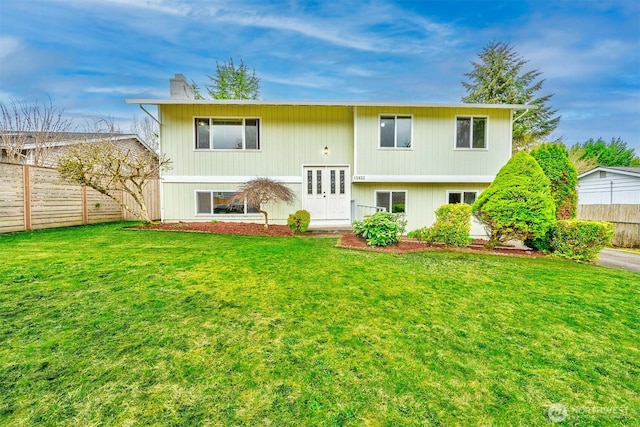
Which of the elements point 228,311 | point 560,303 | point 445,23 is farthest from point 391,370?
point 445,23

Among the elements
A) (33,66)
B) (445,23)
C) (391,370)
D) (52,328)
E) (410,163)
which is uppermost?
(445,23)

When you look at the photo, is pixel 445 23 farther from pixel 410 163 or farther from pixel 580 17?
pixel 410 163

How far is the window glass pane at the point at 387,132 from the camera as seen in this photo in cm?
1062

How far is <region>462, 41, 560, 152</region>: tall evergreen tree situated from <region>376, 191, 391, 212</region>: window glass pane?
58.8 feet

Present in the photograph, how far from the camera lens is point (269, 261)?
17.9 feet

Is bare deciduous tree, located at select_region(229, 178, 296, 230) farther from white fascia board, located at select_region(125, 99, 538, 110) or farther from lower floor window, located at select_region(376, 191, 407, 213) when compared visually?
lower floor window, located at select_region(376, 191, 407, 213)

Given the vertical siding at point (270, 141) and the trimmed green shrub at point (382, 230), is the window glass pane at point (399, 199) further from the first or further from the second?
the trimmed green shrub at point (382, 230)

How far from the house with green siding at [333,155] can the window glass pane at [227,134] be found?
0.04 m

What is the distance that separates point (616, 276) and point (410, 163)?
666 cm

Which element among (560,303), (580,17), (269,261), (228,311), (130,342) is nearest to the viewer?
(130,342)

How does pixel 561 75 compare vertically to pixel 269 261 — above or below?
above

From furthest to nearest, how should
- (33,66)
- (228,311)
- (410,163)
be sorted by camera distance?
(33,66)
(410,163)
(228,311)

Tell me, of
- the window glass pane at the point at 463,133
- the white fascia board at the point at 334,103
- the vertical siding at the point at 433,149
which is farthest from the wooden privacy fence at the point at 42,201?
the window glass pane at the point at 463,133

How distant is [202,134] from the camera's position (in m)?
10.5
